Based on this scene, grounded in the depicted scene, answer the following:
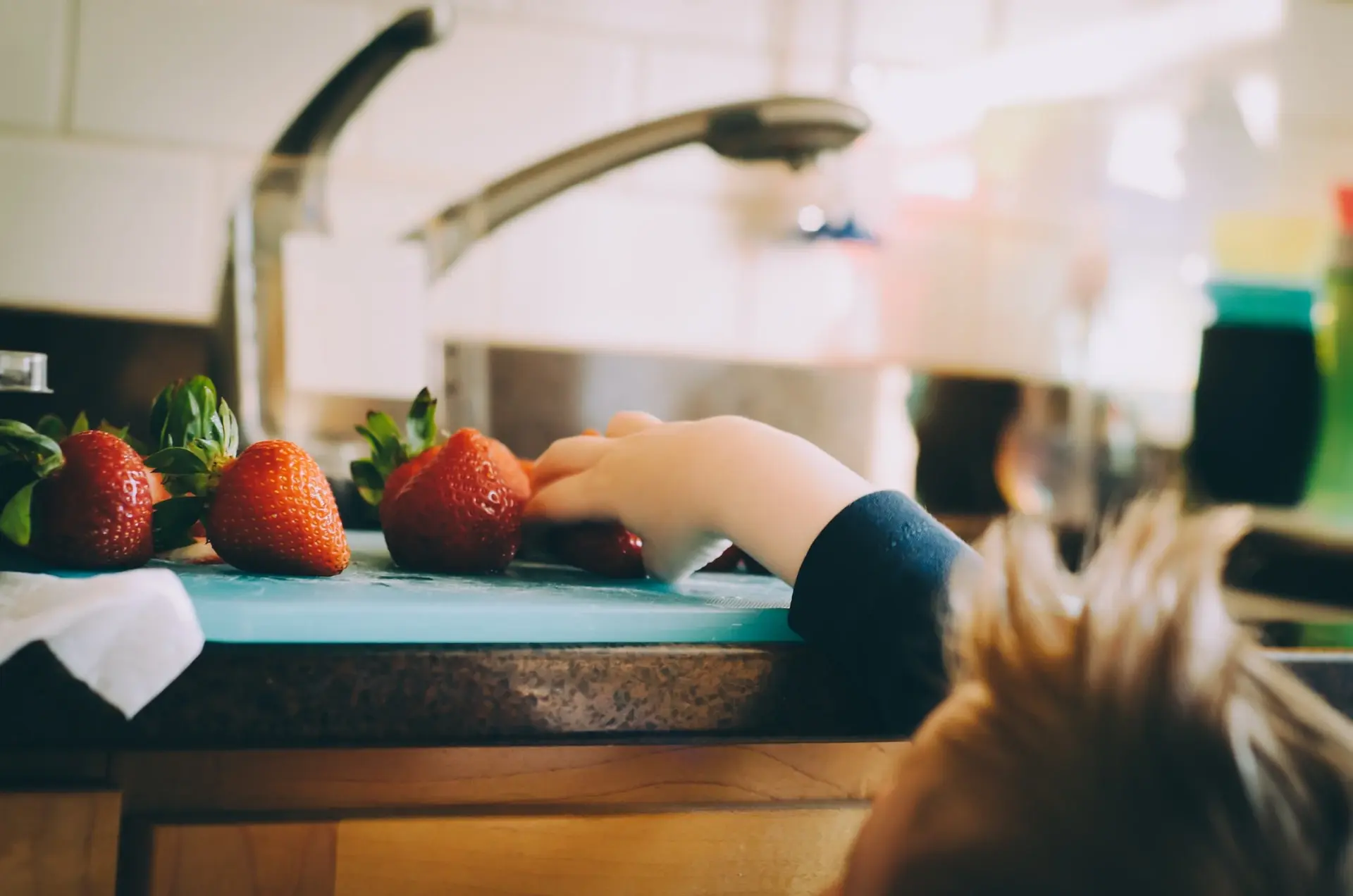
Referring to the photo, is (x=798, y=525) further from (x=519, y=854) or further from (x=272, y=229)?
(x=272, y=229)

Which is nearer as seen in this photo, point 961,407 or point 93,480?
point 93,480

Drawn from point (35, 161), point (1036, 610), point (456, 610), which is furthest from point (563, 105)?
point (1036, 610)

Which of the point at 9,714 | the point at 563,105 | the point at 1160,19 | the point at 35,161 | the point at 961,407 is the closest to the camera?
the point at 9,714

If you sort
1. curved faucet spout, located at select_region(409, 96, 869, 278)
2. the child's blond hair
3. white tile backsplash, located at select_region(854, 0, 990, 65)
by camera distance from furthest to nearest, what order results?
white tile backsplash, located at select_region(854, 0, 990, 65)
curved faucet spout, located at select_region(409, 96, 869, 278)
the child's blond hair

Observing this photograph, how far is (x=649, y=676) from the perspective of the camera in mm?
418

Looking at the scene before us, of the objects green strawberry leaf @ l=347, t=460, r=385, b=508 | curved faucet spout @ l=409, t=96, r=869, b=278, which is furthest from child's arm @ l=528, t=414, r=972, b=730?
curved faucet spout @ l=409, t=96, r=869, b=278

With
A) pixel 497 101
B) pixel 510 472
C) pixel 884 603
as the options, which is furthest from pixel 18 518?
pixel 497 101

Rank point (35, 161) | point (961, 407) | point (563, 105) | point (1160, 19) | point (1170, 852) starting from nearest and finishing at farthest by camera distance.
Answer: point (1170, 852) → point (35, 161) → point (563, 105) → point (961, 407) → point (1160, 19)

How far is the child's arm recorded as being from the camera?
42 centimetres

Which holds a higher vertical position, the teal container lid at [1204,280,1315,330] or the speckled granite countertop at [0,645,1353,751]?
the teal container lid at [1204,280,1315,330]

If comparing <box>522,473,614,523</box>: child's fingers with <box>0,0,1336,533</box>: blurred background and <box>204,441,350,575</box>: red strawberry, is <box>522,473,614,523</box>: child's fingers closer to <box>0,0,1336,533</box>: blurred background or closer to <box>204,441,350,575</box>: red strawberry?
<box>204,441,350,575</box>: red strawberry

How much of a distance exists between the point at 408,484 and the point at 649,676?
0.18 metres

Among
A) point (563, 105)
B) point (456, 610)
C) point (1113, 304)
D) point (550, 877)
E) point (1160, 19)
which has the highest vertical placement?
point (1160, 19)

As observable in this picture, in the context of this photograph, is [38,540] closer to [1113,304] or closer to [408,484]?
[408,484]
